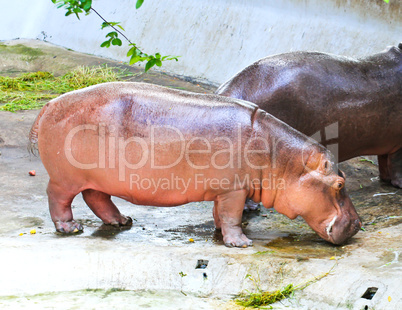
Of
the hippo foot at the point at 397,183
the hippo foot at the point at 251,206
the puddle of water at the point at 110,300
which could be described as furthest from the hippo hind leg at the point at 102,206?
the hippo foot at the point at 397,183

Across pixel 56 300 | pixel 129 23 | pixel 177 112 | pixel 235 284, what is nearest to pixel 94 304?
pixel 56 300

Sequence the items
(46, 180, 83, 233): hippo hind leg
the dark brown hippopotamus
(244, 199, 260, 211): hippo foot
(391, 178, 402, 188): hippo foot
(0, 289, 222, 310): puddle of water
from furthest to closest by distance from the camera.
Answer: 1. (391, 178, 402, 188): hippo foot
2. (244, 199, 260, 211): hippo foot
3. the dark brown hippopotamus
4. (46, 180, 83, 233): hippo hind leg
5. (0, 289, 222, 310): puddle of water

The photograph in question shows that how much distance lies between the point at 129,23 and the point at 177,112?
649cm

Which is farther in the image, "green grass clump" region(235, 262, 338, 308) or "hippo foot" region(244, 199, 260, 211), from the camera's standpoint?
"hippo foot" region(244, 199, 260, 211)

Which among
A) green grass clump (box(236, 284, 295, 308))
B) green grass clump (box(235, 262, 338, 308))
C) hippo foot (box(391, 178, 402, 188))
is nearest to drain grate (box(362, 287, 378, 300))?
green grass clump (box(235, 262, 338, 308))

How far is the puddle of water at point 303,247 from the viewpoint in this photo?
3.69 metres

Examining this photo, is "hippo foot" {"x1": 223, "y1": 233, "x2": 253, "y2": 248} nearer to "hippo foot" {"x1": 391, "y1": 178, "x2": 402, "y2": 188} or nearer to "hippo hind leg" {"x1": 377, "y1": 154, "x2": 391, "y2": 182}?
"hippo foot" {"x1": 391, "y1": 178, "x2": 402, "y2": 188}

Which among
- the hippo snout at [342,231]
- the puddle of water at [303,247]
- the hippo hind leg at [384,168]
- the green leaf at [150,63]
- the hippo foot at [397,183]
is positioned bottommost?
the puddle of water at [303,247]

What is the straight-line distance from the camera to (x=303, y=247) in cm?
396

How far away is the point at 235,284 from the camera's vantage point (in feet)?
10.8

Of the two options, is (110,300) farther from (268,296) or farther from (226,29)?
(226,29)

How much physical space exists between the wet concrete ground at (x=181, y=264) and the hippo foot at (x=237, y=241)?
0.07 metres

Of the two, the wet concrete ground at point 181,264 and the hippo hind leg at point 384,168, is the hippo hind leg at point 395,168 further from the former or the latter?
the wet concrete ground at point 181,264

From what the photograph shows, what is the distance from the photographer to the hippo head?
396 cm
